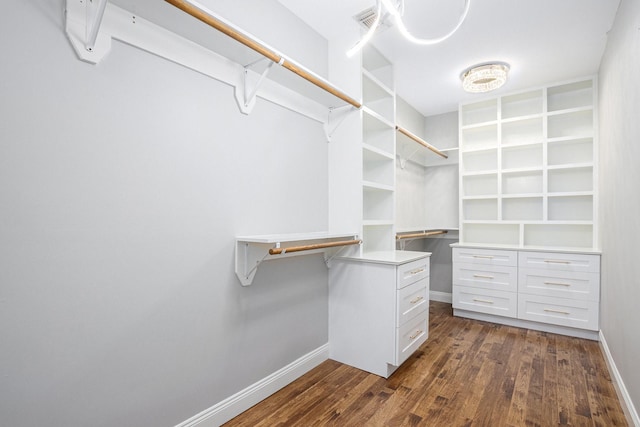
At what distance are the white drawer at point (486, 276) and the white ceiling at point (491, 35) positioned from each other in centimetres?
202

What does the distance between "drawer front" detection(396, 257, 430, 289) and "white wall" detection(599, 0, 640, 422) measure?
1.17 metres

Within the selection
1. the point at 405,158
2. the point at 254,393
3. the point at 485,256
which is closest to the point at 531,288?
the point at 485,256

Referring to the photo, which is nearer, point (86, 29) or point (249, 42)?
point (86, 29)

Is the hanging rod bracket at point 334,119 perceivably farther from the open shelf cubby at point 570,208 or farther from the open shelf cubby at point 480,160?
the open shelf cubby at point 570,208

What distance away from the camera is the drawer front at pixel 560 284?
2.77 metres

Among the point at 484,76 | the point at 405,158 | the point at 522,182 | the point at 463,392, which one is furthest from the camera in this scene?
the point at 405,158

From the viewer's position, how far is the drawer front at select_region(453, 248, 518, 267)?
3135mm

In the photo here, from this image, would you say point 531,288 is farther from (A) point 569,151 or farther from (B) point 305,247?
(B) point 305,247

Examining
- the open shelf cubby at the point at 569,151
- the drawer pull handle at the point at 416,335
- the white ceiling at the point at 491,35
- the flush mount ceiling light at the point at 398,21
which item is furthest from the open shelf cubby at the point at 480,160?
the flush mount ceiling light at the point at 398,21

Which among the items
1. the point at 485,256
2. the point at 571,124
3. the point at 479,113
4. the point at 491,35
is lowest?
the point at 485,256

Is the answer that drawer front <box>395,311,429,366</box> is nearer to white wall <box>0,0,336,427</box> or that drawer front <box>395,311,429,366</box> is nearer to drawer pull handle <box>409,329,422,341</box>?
drawer pull handle <box>409,329,422,341</box>

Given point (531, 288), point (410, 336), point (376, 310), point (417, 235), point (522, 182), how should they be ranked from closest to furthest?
point (376, 310)
point (410, 336)
point (531, 288)
point (417, 235)
point (522, 182)

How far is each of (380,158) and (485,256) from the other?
1674mm

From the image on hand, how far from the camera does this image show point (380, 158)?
107 inches
